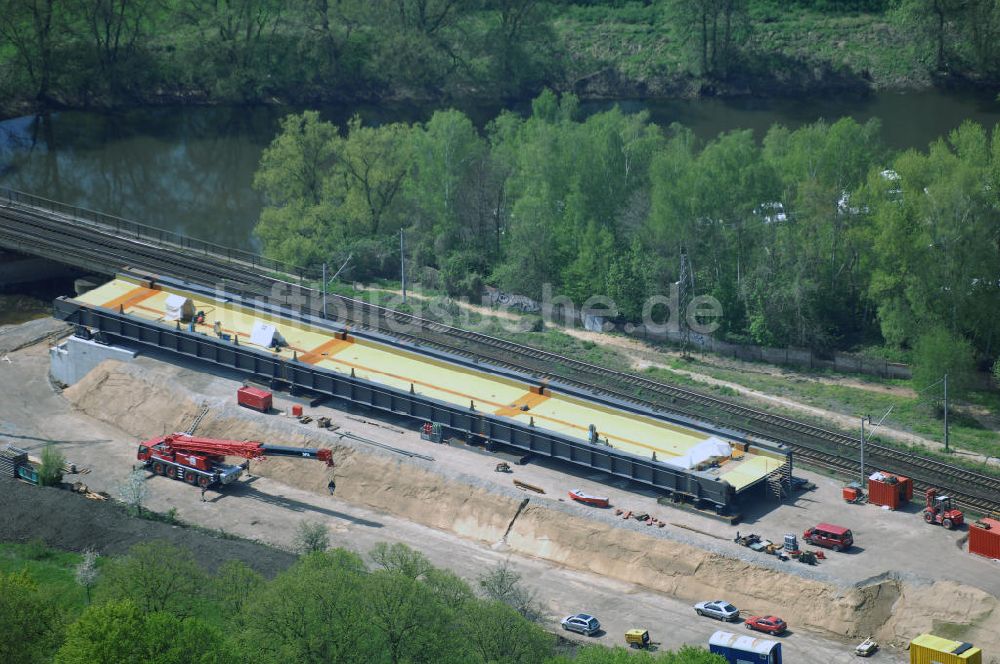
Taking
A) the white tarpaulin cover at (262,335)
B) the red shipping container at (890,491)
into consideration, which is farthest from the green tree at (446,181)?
the red shipping container at (890,491)

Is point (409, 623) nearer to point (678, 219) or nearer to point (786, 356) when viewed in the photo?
point (786, 356)

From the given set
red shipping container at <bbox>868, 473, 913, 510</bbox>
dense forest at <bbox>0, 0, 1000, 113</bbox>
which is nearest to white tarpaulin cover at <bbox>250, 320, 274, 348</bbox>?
red shipping container at <bbox>868, 473, 913, 510</bbox>

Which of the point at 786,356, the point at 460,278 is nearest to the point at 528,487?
the point at 786,356

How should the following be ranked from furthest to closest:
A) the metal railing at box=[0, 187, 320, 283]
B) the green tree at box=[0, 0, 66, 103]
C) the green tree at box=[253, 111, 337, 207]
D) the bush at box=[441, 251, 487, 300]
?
1. the green tree at box=[0, 0, 66, 103]
2. the green tree at box=[253, 111, 337, 207]
3. the metal railing at box=[0, 187, 320, 283]
4. the bush at box=[441, 251, 487, 300]

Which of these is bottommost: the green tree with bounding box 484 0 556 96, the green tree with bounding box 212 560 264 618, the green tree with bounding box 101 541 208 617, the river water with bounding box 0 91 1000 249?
the green tree with bounding box 212 560 264 618

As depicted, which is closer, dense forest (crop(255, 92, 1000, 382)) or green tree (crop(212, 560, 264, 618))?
green tree (crop(212, 560, 264, 618))

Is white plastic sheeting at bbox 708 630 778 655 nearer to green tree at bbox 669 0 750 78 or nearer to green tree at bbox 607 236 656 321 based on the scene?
green tree at bbox 607 236 656 321
